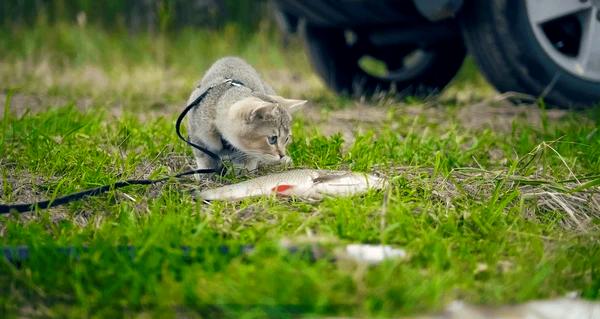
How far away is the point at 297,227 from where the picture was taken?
7.98ft

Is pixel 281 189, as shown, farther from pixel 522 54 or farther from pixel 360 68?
pixel 360 68

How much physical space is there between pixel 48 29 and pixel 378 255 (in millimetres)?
6398

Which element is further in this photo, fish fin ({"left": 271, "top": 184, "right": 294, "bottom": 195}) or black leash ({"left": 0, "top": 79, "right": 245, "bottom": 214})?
fish fin ({"left": 271, "top": 184, "right": 294, "bottom": 195})

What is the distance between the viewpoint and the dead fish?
2705mm

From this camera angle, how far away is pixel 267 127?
309 centimetres

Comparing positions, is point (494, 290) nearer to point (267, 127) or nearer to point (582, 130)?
point (267, 127)

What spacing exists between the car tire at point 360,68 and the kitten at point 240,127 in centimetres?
214

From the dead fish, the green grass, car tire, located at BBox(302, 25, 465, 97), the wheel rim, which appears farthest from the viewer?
car tire, located at BBox(302, 25, 465, 97)

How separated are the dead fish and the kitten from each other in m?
0.37

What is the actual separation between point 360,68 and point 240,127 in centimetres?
261

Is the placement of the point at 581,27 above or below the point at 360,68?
above

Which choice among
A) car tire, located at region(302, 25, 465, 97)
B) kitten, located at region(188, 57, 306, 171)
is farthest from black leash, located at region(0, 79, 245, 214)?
car tire, located at region(302, 25, 465, 97)

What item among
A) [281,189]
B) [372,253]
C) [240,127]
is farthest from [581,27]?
[372,253]

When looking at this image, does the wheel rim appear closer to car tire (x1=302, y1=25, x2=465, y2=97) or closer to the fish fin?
car tire (x1=302, y1=25, x2=465, y2=97)
